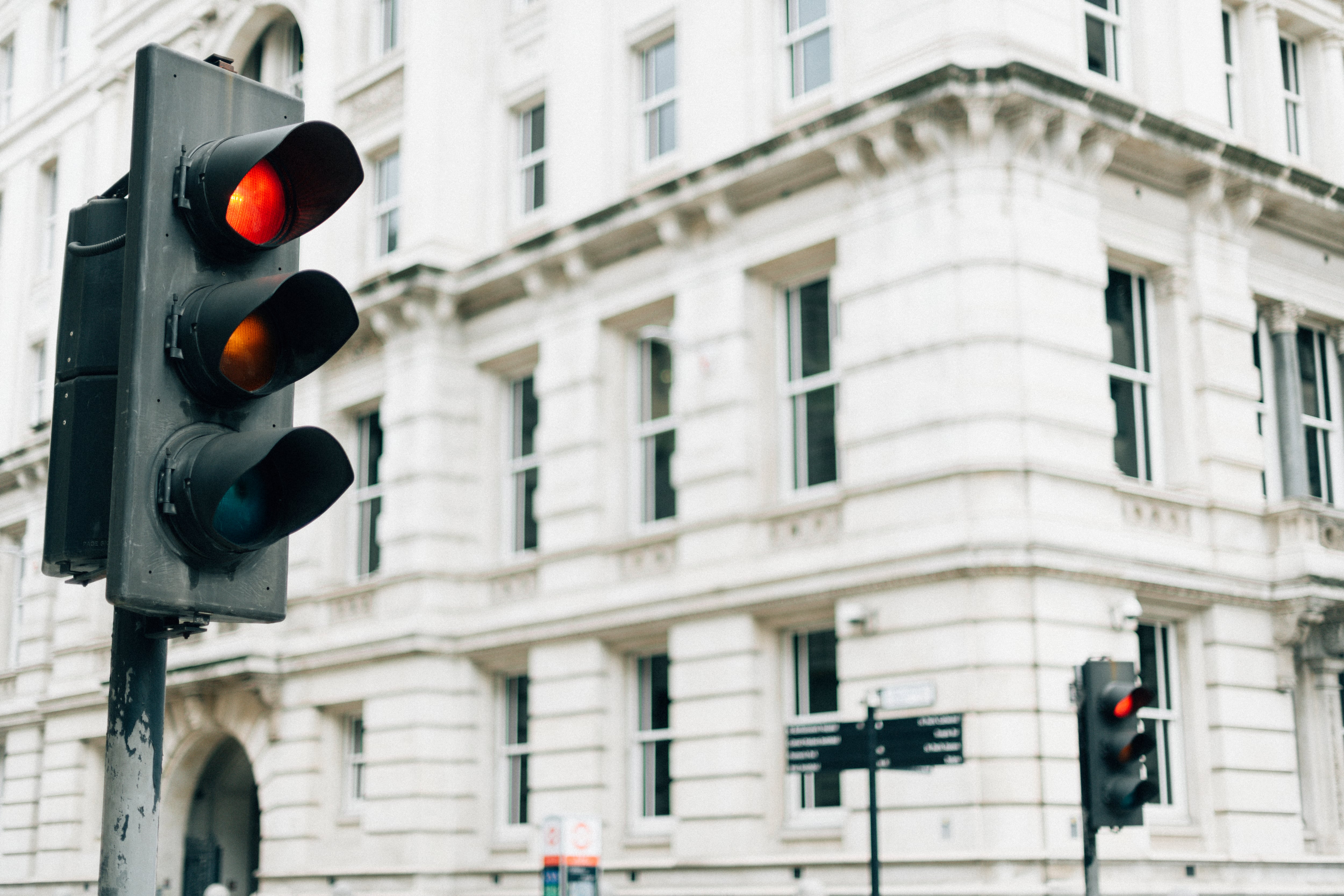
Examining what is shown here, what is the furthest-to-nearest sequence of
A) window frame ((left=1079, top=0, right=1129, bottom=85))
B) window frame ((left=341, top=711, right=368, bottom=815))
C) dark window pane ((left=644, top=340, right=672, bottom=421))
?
1. window frame ((left=341, top=711, right=368, bottom=815))
2. dark window pane ((left=644, top=340, right=672, bottom=421))
3. window frame ((left=1079, top=0, right=1129, bottom=85))

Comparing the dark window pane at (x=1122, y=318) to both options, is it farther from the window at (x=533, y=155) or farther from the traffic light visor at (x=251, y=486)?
the traffic light visor at (x=251, y=486)

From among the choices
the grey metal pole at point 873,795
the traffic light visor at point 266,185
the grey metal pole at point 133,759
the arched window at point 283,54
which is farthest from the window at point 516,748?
the traffic light visor at point 266,185

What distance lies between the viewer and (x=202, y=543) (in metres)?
3.13

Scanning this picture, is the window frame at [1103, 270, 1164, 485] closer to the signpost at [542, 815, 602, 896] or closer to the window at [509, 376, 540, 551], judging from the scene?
the signpost at [542, 815, 602, 896]

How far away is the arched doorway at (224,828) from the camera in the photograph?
29.5m

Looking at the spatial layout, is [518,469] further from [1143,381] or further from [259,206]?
[259,206]

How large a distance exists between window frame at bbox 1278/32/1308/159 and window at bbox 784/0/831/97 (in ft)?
22.4

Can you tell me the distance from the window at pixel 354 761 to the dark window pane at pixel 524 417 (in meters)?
5.03

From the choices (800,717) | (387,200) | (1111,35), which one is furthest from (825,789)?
(387,200)

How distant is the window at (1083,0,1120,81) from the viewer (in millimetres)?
19875

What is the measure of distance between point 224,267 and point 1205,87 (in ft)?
64.0

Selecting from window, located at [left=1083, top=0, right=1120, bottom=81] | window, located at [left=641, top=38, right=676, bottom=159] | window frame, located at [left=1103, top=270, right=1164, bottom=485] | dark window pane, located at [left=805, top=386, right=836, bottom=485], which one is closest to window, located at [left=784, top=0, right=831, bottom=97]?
window, located at [left=641, top=38, right=676, bottom=159]

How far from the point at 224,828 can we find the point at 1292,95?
22453mm

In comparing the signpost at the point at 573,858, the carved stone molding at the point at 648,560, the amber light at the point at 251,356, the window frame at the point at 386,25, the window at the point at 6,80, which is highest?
the window at the point at 6,80
